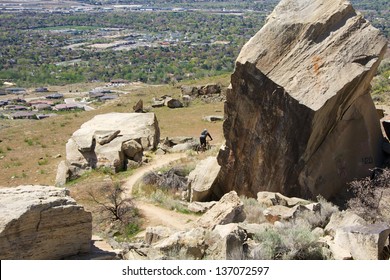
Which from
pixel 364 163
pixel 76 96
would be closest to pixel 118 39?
pixel 76 96

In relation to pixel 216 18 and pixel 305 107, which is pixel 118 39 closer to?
pixel 216 18

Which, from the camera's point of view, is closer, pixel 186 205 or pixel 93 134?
pixel 186 205

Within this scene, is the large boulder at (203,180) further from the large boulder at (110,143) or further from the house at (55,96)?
the house at (55,96)

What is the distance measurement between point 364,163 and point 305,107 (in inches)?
105

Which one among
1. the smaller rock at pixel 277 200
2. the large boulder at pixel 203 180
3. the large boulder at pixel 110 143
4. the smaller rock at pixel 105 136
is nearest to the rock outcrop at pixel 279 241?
the smaller rock at pixel 277 200

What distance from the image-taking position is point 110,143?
856 inches

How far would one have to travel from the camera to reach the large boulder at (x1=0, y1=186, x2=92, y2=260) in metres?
8.58

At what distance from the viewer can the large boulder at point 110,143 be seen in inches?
821

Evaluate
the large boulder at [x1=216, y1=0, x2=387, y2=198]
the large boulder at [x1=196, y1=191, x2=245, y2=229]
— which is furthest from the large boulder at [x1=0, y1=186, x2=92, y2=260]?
the large boulder at [x1=216, y1=0, x2=387, y2=198]

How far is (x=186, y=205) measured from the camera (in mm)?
14938

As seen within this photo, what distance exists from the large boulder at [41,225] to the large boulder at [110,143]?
36.1 feet

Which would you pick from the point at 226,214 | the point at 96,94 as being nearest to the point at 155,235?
the point at 226,214

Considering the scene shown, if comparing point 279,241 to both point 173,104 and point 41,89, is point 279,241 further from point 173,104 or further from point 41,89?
point 41,89

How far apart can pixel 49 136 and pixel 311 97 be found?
2096cm
